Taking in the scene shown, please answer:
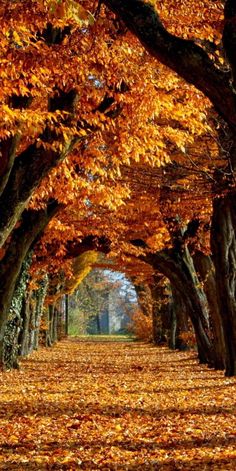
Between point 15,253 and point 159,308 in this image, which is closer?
point 15,253

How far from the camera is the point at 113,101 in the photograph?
1070 centimetres

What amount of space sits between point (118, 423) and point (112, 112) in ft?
17.6

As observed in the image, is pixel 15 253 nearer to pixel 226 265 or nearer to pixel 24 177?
pixel 24 177

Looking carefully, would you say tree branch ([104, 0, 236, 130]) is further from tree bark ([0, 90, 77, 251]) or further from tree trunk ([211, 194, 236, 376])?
tree trunk ([211, 194, 236, 376])

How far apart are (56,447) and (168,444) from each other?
146 cm

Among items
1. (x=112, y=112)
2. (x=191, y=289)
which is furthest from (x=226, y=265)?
(x=112, y=112)

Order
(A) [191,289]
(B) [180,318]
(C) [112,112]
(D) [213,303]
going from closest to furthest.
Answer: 1. (C) [112,112]
2. (D) [213,303]
3. (A) [191,289]
4. (B) [180,318]

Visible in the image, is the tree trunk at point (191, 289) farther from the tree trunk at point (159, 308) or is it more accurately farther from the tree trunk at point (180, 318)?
the tree trunk at point (159, 308)

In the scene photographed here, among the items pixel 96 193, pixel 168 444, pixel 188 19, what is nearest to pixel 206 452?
pixel 168 444

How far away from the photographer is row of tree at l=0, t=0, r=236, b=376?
17.6ft

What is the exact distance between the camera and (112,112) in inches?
416

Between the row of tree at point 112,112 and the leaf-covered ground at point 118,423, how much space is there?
2121 mm

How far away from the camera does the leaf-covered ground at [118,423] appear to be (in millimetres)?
6816

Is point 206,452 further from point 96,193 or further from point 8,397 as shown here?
point 96,193
